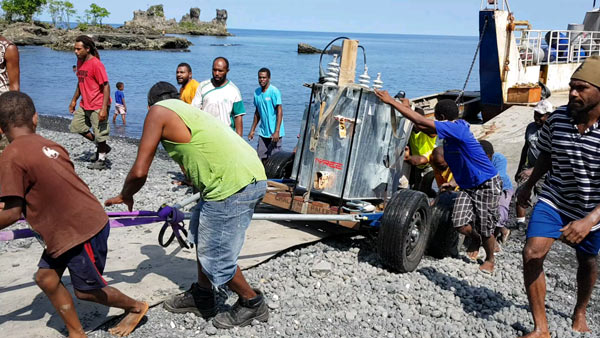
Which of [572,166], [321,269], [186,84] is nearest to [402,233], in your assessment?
[321,269]

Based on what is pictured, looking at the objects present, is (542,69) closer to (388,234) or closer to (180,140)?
(388,234)

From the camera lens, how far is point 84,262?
146 inches

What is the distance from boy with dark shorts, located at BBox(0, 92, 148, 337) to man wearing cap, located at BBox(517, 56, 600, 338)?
10.3 ft

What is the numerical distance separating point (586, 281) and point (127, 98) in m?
25.0

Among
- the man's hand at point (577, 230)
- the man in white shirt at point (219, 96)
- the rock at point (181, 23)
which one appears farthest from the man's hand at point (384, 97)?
the rock at point (181, 23)

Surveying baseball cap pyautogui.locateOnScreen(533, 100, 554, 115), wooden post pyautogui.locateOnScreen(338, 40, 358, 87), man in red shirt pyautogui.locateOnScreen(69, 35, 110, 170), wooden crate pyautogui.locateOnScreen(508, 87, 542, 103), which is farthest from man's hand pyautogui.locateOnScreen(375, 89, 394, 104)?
wooden crate pyautogui.locateOnScreen(508, 87, 542, 103)

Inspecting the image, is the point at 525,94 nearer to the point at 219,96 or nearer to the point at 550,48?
the point at 550,48

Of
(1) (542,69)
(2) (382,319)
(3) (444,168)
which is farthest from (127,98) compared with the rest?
(2) (382,319)

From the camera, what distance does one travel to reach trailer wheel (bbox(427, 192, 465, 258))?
637 centimetres

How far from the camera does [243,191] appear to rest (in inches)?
159

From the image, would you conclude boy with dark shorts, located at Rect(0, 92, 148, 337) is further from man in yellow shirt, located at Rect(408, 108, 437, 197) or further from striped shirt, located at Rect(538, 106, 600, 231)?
man in yellow shirt, located at Rect(408, 108, 437, 197)

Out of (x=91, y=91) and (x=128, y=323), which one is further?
(x=91, y=91)

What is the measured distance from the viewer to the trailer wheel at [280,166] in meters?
7.49

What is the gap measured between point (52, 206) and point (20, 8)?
8948 centimetres
